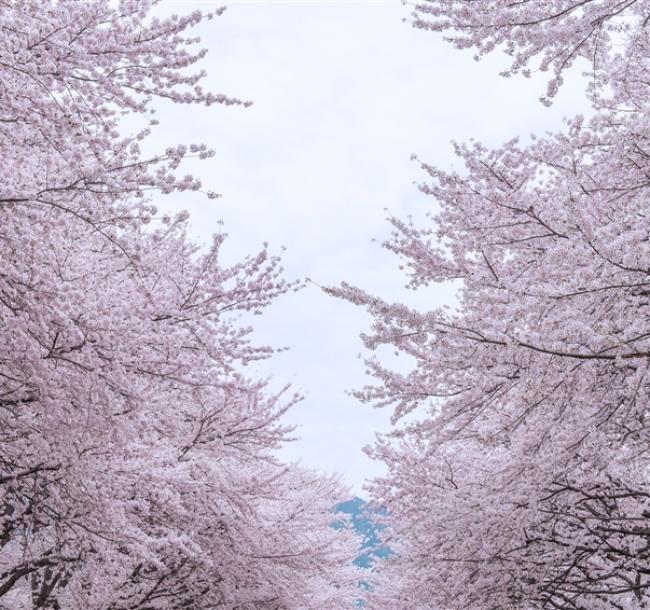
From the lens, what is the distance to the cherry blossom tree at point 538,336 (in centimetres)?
368

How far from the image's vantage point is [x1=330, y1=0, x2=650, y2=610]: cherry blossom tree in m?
3.68

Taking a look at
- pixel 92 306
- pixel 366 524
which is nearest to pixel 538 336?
pixel 92 306

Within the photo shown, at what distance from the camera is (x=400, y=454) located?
10.6 meters

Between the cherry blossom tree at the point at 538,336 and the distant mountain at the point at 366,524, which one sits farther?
the distant mountain at the point at 366,524

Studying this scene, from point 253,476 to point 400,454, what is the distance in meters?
2.79

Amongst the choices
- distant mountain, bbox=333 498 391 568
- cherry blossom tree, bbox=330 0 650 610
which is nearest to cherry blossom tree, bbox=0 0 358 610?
cherry blossom tree, bbox=330 0 650 610

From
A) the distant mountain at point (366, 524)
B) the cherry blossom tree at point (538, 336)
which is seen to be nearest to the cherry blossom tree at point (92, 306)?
the cherry blossom tree at point (538, 336)

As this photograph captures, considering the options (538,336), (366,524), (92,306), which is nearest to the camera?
(538,336)

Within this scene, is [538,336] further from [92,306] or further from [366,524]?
[366,524]

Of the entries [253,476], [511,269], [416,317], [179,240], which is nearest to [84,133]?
[416,317]

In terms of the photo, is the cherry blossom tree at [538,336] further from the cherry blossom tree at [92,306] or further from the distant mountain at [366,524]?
the distant mountain at [366,524]

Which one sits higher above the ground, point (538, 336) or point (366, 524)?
point (366, 524)

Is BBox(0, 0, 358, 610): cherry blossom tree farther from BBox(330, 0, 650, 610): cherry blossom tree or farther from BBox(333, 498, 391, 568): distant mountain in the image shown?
BBox(333, 498, 391, 568): distant mountain

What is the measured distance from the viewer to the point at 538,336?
3.49 metres
